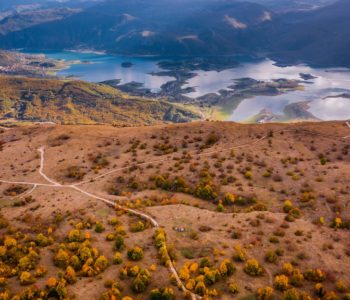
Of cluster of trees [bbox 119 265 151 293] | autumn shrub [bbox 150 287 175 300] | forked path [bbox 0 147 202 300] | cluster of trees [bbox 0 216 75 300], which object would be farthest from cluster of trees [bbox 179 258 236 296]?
cluster of trees [bbox 0 216 75 300]

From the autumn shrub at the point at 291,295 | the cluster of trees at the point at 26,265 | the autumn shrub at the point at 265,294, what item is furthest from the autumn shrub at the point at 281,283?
the cluster of trees at the point at 26,265

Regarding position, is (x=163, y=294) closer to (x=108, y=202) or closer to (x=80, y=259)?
(x=80, y=259)

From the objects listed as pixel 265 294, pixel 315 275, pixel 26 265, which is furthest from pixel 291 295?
pixel 26 265

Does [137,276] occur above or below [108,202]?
above

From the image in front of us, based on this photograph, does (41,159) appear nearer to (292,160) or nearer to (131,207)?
(131,207)

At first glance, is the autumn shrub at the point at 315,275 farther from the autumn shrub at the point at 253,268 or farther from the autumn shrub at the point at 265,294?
the autumn shrub at the point at 265,294

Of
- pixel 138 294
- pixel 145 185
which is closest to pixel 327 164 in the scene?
pixel 145 185

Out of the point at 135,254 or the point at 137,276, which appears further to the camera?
the point at 135,254

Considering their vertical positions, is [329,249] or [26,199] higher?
[329,249]
